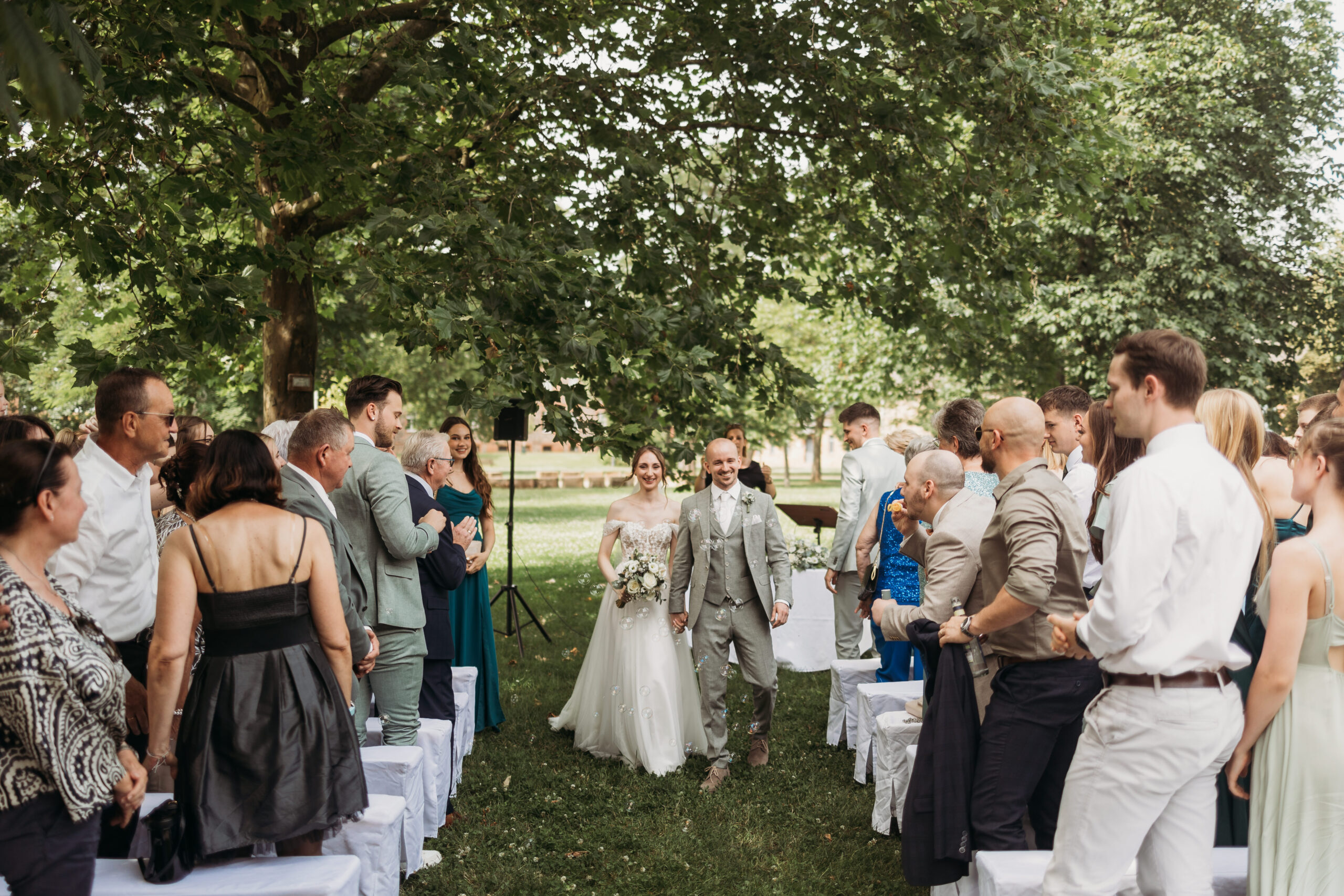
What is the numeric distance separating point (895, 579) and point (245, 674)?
183 inches

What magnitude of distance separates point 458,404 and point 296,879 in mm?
3204

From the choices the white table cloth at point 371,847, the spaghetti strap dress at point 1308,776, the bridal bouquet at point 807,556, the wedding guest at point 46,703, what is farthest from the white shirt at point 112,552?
the bridal bouquet at point 807,556

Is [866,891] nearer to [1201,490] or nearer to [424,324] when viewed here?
[1201,490]

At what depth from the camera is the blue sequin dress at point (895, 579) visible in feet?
21.8

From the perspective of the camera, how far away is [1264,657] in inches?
112

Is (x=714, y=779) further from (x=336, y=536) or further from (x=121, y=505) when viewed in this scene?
(x=121, y=505)

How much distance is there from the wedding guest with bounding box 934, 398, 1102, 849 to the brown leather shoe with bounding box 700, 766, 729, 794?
8.97ft

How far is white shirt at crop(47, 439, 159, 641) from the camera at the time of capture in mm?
3572

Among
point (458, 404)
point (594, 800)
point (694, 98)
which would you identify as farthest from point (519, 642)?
point (694, 98)

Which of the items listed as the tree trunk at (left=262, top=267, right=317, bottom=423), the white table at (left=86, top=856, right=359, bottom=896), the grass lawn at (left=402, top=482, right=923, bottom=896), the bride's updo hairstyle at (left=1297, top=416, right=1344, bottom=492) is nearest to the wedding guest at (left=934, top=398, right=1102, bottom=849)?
the bride's updo hairstyle at (left=1297, top=416, right=1344, bottom=492)

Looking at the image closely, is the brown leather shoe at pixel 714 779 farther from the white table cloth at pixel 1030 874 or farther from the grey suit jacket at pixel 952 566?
the white table cloth at pixel 1030 874

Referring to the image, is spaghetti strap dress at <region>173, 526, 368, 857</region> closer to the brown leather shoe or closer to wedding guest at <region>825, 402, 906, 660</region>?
the brown leather shoe

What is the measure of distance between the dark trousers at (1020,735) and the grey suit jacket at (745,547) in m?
2.74

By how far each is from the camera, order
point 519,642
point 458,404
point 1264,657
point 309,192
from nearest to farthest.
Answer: point 1264,657 → point 458,404 → point 309,192 → point 519,642
